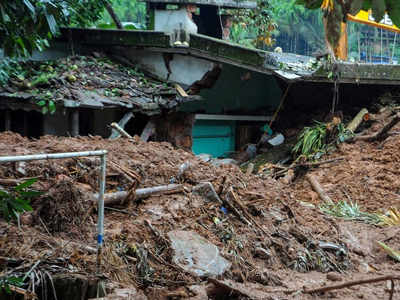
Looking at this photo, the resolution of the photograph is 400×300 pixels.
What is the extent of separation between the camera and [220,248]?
19.5ft

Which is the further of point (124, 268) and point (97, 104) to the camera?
point (97, 104)

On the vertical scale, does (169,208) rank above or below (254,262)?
above

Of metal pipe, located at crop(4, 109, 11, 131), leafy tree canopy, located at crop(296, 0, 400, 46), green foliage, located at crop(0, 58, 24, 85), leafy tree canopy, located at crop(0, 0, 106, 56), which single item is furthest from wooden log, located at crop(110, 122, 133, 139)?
leafy tree canopy, located at crop(296, 0, 400, 46)

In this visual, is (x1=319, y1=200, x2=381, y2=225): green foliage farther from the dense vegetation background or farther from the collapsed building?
the dense vegetation background

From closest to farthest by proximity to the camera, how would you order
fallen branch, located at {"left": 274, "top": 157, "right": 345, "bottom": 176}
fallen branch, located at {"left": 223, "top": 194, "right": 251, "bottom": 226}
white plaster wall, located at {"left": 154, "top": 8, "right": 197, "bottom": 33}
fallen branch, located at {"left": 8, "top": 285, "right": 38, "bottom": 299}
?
fallen branch, located at {"left": 8, "top": 285, "right": 38, "bottom": 299} → fallen branch, located at {"left": 223, "top": 194, "right": 251, "bottom": 226} → fallen branch, located at {"left": 274, "top": 157, "right": 345, "bottom": 176} → white plaster wall, located at {"left": 154, "top": 8, "right": 197, "bottom": 33}

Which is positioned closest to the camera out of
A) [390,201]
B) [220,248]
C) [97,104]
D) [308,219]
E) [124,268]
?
[124,268]

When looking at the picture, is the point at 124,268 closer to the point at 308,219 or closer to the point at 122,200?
the point at 122,200

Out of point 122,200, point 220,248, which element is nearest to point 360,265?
point 220,248

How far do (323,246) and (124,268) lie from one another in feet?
9.83

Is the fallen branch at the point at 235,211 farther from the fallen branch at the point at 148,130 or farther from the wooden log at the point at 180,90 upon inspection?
the wooden log at the point at 180,90

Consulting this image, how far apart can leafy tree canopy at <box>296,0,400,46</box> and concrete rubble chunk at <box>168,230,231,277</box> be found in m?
2.99

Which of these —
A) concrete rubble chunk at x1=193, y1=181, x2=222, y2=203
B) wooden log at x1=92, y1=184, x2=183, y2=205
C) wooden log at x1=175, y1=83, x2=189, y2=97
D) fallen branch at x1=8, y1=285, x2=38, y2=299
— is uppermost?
wooden log at x1=175, y1=83, x2=189, y2=97

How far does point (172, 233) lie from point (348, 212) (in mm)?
4399

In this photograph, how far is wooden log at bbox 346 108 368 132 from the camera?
12219 mm
